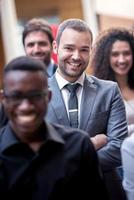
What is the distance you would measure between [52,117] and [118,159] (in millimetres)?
375

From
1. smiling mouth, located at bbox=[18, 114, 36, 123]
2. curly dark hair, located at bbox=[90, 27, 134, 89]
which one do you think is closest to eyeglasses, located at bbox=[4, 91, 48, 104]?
smiling mouth, located at bbox=[18, 114, 36, 123]

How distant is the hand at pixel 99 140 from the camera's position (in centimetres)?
207

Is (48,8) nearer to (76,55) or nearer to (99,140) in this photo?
(76,55)

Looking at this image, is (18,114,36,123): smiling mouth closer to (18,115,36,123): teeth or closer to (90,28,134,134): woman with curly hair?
(18,115,36,123): teeth

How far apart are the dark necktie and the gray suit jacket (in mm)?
27

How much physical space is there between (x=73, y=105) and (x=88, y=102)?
0.07 metres

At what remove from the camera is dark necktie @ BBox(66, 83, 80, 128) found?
2.12m

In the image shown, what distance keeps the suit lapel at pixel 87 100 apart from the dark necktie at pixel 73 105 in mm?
30

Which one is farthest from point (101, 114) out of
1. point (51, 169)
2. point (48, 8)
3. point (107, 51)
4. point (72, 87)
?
point (48, 8)

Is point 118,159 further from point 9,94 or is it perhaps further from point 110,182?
point 9,94

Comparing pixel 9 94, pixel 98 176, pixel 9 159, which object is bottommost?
pixel 98 176

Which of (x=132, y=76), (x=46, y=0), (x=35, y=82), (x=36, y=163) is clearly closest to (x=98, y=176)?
(x=36, y=163)

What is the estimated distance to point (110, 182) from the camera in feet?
7.11

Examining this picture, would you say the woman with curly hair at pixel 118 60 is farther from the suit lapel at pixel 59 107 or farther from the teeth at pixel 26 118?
the teeth at pixel 26 118
